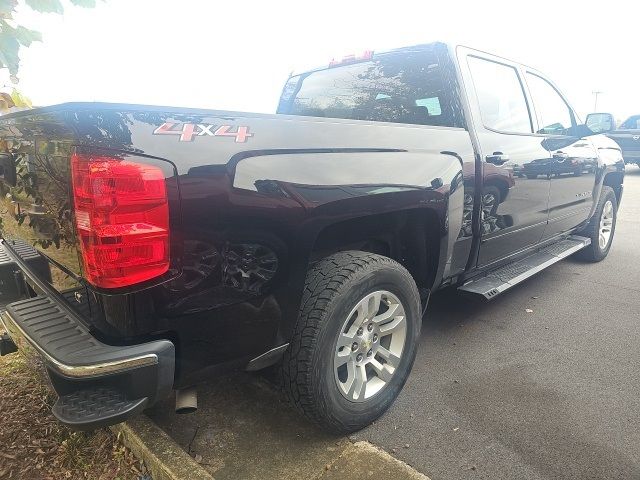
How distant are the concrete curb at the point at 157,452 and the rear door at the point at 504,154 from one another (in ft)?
7.11

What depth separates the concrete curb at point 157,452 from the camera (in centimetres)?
185

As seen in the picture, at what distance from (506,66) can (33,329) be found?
11.2 feet

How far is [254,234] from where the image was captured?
173 centimetres

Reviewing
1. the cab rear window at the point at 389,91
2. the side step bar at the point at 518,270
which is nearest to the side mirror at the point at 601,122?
the side step bar at the point at 518,270

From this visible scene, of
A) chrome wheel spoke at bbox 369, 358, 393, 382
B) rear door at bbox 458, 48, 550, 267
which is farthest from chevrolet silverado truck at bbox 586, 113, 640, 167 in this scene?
chrome wheel spoke at bbox 369, 358, 393, 382

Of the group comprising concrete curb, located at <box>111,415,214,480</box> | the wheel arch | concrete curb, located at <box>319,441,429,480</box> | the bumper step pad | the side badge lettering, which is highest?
the side badge lettering

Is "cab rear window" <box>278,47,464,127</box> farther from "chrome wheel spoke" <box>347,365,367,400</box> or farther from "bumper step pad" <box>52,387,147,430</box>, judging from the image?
"bumper step pad" <box>52,387,147,430</box>

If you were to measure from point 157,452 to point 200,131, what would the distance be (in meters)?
1.33

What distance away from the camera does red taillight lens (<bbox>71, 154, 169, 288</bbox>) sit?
4.73 feet

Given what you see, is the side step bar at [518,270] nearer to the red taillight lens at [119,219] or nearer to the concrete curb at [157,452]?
the concrete curb at [157,452]

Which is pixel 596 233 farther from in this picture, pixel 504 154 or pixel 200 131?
pixel 200 131

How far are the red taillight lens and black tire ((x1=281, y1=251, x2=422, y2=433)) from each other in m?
0.74

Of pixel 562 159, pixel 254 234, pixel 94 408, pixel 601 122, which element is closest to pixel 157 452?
pixel 94 408

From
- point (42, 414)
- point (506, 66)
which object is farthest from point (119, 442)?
point (506, 66)
